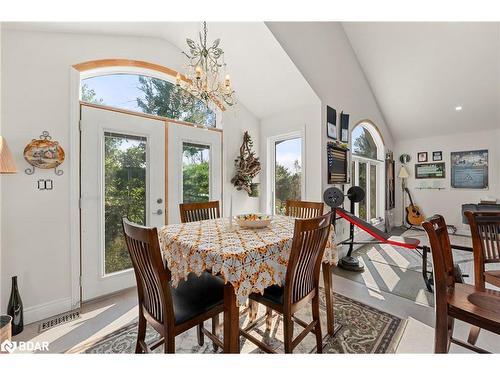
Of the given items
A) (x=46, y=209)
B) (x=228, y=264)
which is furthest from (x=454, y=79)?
(x=46, y=209)

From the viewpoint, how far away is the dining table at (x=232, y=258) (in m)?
1.21

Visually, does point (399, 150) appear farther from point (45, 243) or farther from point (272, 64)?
point (45, 243)

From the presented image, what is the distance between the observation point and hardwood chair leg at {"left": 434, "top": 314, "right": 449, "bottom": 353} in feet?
4.08

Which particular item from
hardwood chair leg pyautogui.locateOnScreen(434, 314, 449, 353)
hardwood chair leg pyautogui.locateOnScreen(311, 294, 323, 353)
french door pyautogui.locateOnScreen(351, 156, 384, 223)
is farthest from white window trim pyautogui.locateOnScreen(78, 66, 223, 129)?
french door pyautogui.locateOnScreen(351, 156, 384, 223)

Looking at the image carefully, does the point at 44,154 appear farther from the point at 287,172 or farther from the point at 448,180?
the point at 448,180

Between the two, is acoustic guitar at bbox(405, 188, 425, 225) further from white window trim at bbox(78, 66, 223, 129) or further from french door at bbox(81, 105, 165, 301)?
white window trim at bbox(78, 66, 223, 129)

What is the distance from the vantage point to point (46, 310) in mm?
2057

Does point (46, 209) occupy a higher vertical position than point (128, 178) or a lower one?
lower

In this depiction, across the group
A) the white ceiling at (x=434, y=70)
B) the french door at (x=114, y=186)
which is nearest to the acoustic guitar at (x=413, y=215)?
the white ceiling at (x=434, y=70)

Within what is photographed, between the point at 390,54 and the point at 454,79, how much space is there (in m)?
1.24

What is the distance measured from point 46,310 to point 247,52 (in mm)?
3265

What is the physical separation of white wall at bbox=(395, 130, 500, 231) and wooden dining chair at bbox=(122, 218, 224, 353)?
620 centimetres

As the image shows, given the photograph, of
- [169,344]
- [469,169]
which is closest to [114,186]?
[169,344]
